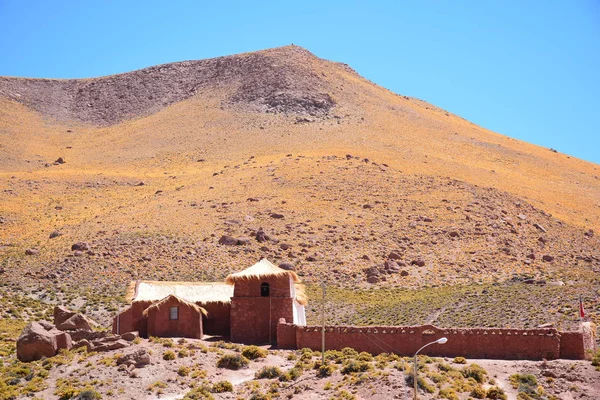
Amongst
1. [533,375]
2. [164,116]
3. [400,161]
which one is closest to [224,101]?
[164,116]

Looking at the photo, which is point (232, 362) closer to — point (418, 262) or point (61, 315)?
point (61, 315)

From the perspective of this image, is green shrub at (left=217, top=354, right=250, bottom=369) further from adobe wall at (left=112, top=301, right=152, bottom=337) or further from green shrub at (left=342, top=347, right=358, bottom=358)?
adobe wall at (left=112, top=301, right=152, bottom=337)

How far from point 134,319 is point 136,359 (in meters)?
5.76

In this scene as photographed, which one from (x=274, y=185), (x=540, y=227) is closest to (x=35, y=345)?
(x=274, y=185)

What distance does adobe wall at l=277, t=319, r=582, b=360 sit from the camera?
32.8 metres

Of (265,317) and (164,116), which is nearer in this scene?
(265,317)

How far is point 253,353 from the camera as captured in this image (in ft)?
111

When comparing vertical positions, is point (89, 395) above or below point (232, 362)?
below

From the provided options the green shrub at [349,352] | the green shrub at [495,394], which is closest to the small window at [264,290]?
the green shrub at [349,352]

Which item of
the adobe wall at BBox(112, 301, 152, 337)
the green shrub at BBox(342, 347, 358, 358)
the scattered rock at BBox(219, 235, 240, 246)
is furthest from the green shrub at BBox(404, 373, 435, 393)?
the scattered rock at BBox(219, 235, 240, 246)

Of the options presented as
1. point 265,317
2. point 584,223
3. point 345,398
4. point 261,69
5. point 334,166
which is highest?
point 261,69

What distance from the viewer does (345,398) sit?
2891 centimetres

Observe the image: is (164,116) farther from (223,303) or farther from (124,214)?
(223,303)

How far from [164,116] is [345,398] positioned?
87.3m
